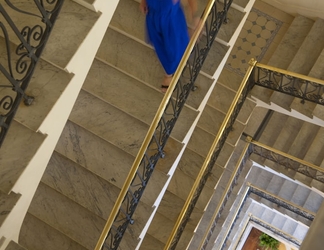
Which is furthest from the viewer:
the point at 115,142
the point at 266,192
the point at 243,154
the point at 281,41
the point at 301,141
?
the point at 266,192

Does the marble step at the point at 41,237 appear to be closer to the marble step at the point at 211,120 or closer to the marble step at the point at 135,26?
the marble step at the point at 135,26

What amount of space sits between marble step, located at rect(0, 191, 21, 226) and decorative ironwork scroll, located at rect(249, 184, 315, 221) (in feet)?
26.7

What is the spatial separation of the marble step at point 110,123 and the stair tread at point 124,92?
11cm

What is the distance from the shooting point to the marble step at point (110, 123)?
4562 millimetres

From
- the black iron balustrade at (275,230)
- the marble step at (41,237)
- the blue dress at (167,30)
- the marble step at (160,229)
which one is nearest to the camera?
the blue dress at (167,30)

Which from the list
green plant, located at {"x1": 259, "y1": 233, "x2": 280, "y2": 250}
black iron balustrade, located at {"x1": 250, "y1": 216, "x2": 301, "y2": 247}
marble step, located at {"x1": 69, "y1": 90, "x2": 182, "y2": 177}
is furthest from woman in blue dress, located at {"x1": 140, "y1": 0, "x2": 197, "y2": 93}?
green plant, located at {"x1": 259, "y1": 233, "x2": 280, "y2": 250}

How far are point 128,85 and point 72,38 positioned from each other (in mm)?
1517

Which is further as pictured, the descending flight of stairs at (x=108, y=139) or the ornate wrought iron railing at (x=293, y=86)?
the ornate wrought iron railing at (x=293, y=86)

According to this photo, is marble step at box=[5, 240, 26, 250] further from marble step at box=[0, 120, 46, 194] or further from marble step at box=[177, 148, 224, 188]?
marble step at box=[177, 148, 224, 188]

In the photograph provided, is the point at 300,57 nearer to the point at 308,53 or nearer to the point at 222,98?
the point at 308,53

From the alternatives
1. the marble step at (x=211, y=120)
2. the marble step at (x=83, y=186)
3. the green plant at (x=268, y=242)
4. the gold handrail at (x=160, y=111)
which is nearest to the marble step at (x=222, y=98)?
the marble step at (x=211, y=120)

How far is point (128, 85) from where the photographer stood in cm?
461

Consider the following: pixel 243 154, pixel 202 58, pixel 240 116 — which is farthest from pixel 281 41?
pixel 202 58

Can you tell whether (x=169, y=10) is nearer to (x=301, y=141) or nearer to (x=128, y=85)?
(x=128, y=85)
